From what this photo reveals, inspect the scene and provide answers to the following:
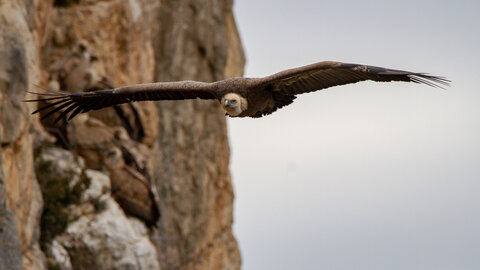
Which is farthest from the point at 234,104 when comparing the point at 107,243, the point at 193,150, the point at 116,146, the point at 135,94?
the point at 193,150

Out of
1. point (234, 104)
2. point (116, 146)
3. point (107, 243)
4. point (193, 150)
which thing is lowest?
point (107, 243)

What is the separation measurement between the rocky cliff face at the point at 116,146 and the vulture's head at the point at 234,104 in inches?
154

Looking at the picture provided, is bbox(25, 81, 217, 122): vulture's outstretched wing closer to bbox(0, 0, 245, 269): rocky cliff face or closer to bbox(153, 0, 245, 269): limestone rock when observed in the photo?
bbox(0, 0, 245, 269): rocky cliff face

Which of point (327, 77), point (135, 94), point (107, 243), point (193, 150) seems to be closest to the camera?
point (327, 77)

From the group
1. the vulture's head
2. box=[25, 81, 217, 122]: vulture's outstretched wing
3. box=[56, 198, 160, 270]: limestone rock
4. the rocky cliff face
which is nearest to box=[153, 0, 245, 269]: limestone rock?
the rocky cliff face

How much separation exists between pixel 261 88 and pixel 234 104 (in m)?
0.50

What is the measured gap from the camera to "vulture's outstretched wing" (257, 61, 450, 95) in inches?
388

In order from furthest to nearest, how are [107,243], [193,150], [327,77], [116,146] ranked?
[193,150], [116,146], [107,243], [327,77]

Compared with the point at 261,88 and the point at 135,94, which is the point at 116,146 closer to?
the point at 135,94

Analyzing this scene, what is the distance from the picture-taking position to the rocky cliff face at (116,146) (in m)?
14.5

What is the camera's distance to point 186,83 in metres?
11.9

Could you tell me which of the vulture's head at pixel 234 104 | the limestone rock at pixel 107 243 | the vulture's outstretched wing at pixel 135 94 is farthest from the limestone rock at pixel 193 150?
the vulture's head at pixel 234 104

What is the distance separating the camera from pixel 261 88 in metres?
11.1

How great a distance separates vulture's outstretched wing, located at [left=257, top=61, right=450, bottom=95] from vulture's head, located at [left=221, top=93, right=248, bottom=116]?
0.32 m
